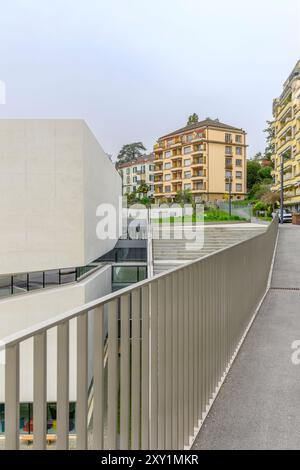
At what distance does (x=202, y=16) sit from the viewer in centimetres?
1641

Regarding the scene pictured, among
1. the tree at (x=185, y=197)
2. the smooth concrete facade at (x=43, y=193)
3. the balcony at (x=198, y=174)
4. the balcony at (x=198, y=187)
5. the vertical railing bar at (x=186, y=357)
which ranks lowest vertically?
the vertical railing bar at (x=186, y=357)

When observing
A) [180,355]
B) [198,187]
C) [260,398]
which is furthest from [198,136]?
[180,355]

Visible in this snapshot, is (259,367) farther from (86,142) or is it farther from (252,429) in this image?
(86,142)

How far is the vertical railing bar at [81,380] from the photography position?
1305 millimetres

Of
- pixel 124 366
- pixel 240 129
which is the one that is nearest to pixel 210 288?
pixel 124 366

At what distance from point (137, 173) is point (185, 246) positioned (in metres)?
68.5

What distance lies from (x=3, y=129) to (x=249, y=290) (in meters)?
11.2

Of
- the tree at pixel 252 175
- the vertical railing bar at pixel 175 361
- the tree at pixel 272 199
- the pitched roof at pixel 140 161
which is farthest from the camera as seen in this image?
the pitched roof at pixel 140 161

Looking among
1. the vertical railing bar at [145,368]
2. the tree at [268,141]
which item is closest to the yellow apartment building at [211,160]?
the tree at [268,141]

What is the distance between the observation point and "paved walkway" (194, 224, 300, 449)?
2.39 m

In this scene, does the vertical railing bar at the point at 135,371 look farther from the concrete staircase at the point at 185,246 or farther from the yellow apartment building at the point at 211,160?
the yellow apartment building at the point at 211,160

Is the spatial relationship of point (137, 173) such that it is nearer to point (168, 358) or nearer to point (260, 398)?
point (260, 398)

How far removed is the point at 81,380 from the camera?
1318mm

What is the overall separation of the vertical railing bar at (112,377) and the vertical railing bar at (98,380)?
7cm
